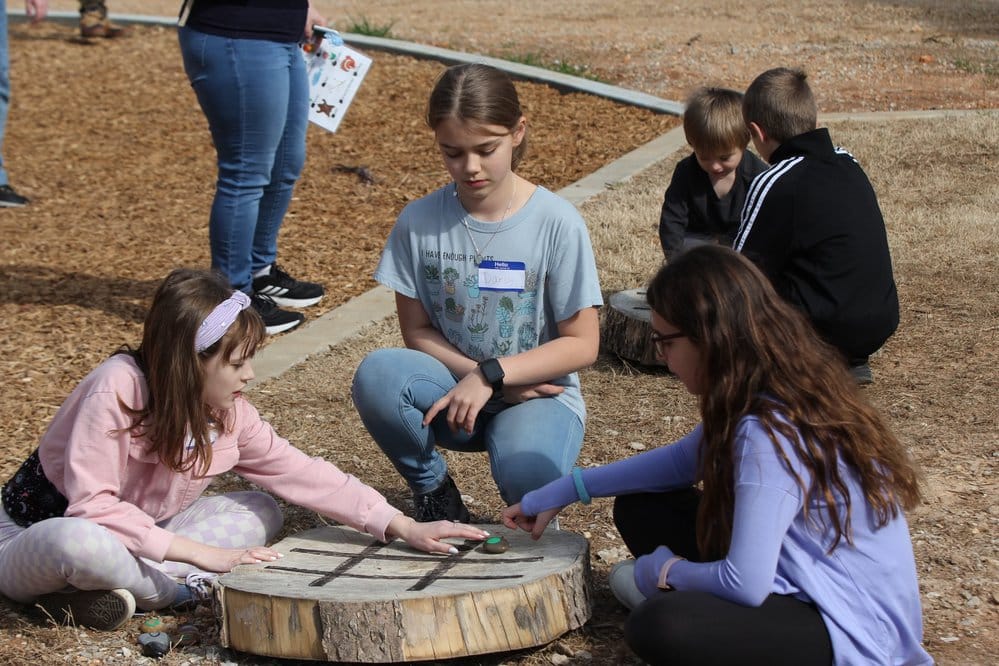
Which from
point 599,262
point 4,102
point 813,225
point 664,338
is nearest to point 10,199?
point 4,102

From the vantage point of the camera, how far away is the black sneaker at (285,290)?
222 inches

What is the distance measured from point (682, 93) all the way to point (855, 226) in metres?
5.97

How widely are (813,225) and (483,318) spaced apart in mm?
1306

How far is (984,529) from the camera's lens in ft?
11.1

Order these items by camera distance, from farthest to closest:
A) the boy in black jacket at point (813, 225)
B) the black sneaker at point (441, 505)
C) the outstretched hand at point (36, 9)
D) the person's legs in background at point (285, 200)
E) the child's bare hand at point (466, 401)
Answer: the outstretched hand at point (36, 9), the person's legs in background at point (285, 200), the boy in black jacket at point (813, 225), the black sneaker at point (441, 505), the child's bare hand at point (466, 401)

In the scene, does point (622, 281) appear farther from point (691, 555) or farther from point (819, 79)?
point (819, 79)

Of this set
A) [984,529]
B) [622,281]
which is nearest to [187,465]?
[984,529]

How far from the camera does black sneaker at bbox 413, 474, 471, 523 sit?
11.3 ft

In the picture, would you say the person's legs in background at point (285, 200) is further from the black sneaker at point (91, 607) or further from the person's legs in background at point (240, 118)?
the black sneaker at point (91, 607)

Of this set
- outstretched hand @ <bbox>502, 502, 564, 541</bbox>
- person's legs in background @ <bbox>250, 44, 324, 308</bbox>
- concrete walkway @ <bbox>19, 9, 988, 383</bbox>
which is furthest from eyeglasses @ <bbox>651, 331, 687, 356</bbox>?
person's legs in background @ <bbox>250, 44, 324, 308</bbox>

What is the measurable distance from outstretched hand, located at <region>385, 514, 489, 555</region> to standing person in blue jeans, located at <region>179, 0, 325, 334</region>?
2.39 m

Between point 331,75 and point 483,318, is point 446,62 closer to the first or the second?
point 331,75

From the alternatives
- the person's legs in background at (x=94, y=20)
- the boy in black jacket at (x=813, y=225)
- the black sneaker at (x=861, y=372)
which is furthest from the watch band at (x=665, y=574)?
the person's legs in background at (x=94, y=20)

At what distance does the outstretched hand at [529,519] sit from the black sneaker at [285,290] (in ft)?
9.52
